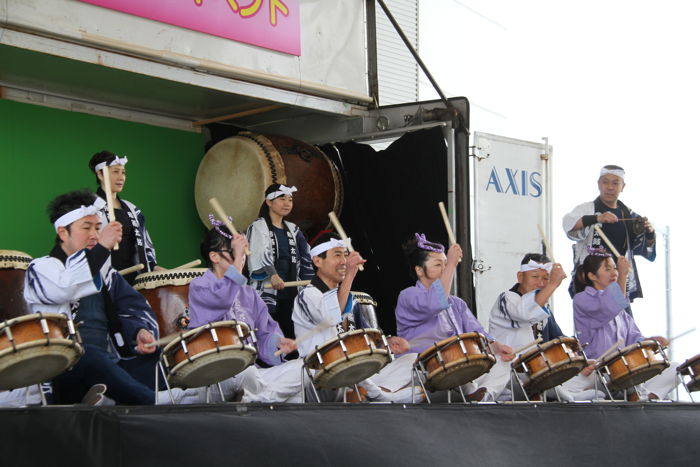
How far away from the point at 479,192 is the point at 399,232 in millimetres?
496

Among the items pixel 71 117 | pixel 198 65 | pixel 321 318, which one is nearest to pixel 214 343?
pixel 321 318

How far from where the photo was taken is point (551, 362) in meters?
4.78

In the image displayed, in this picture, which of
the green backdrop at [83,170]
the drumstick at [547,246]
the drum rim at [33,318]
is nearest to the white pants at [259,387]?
the drum rim at [33,318]

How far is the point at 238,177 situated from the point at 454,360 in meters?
2.08

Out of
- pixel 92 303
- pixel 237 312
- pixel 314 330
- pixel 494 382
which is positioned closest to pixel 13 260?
pixel 92 303

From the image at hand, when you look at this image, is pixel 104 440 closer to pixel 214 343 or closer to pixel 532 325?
pixel 214 343

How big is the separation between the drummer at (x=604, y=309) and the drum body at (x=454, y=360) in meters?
1.67

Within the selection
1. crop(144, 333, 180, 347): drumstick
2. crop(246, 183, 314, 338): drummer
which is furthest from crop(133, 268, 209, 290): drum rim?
crop(144, 333, 180, 347): drumstick

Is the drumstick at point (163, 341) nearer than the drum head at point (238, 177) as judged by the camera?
Yes

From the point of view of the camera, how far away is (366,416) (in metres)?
3.62

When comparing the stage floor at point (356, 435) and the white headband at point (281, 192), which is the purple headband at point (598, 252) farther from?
the white headband at point (281, 192)

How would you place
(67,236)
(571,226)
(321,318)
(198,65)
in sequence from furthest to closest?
(571,226)
(198,65)
(321,318)
(67,236)

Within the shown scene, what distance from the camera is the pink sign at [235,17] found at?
4.86 meters

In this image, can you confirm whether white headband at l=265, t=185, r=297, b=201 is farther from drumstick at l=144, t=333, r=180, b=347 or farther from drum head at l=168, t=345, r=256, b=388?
drum head at l=168, t=345, r=256, b=388
